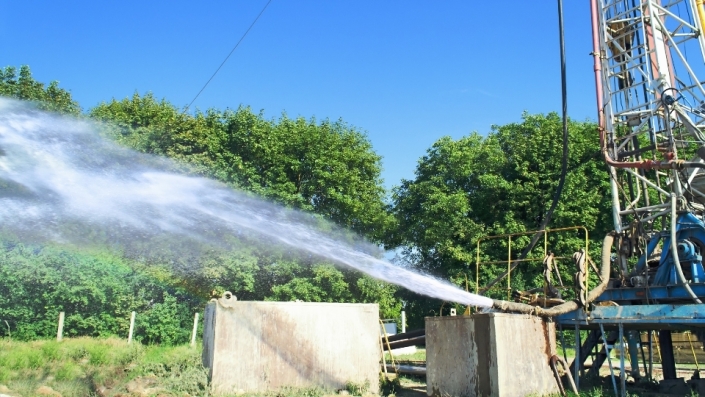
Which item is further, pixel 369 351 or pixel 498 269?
pixel 498 269

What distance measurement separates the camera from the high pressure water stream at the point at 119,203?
14.6 m

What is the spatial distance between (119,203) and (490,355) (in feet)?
41.7

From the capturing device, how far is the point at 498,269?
30.8 m

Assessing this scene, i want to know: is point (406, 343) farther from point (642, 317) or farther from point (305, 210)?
point (305, 210)

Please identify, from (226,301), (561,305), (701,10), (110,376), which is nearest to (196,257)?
(110,376)

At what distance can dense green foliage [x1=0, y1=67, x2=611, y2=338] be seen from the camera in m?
26.2

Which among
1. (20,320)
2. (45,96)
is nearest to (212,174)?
(45,96)

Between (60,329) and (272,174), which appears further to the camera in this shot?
(272,174)

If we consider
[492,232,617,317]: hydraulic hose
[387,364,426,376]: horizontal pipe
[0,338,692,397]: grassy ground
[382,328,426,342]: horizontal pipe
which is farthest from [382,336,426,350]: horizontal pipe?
[492,232,617,317]: hydraulic hose

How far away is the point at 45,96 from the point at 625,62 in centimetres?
2383

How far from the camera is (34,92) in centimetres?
2645

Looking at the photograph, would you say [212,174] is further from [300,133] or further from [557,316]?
[557,316]

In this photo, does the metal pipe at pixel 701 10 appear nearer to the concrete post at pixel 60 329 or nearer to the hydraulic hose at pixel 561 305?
the hydraulic hose at pixel 561 305

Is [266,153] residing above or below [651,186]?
above
